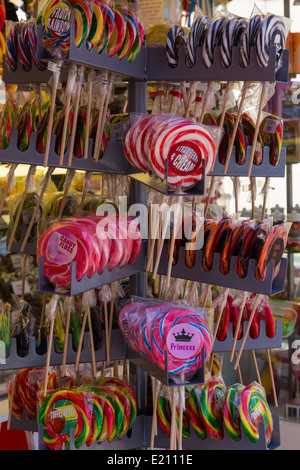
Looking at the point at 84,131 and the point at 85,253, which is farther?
the point at 84,131

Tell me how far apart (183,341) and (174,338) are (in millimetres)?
27

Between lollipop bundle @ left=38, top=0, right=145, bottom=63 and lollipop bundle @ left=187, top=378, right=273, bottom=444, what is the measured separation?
1.11 metres

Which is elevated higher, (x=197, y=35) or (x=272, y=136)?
(x=197, y=35)

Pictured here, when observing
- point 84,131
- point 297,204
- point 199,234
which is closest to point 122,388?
point 199,234

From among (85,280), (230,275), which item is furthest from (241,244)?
(85,280)

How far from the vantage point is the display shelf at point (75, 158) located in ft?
5.82

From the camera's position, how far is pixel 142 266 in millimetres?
2086

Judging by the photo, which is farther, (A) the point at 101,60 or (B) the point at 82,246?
(A) the point at 101,60

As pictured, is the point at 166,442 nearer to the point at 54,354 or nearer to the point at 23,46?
the point at 54,354

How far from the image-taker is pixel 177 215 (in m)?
1.80

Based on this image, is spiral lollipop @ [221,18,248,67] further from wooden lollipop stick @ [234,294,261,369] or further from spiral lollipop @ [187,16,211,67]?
wooden lollipop stick @ [234,294,261,369]

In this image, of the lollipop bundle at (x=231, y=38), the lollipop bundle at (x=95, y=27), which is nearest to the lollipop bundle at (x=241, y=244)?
the lollipop bundle at (x=231, y=38)
